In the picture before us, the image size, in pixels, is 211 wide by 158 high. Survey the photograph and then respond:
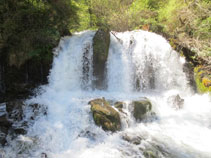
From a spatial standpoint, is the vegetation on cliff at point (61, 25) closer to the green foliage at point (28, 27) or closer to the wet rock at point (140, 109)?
the green foliage at point (28, 27)

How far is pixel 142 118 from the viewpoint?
6.11m

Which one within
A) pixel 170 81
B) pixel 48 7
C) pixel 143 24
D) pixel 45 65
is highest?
pixel 143 24

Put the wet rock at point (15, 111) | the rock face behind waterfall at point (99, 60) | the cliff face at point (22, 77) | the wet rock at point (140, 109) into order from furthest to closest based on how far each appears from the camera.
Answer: the rock face behind waterfall at point (99, 60) < the cliff face at point (22, 77) < the wet rock at point (140, 109) < the wet rock at point (15, 111)

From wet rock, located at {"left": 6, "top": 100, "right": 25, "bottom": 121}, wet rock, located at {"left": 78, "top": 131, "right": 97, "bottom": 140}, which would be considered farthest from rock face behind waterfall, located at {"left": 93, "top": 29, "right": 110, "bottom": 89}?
wet rock, located at {"left": 6, "top": 100, "right": 25, "bottom": 121}

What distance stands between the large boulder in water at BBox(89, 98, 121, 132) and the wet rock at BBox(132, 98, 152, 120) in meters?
0.90

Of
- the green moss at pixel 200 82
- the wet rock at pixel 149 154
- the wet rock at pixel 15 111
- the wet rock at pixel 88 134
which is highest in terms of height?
the green moss at pixel 200 82

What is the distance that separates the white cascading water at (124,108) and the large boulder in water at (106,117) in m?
0.21

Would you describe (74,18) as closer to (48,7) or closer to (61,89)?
(48,7)

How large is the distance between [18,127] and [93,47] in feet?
17.7

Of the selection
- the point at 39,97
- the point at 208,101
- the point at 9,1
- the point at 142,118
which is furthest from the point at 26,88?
the point at 208,101

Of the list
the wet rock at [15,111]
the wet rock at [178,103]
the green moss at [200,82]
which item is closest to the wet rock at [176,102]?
the wet rock at [178,103]

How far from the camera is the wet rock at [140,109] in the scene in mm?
5984

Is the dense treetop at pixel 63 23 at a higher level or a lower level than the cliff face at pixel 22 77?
higher

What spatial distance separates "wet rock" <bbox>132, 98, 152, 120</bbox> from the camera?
598cm
